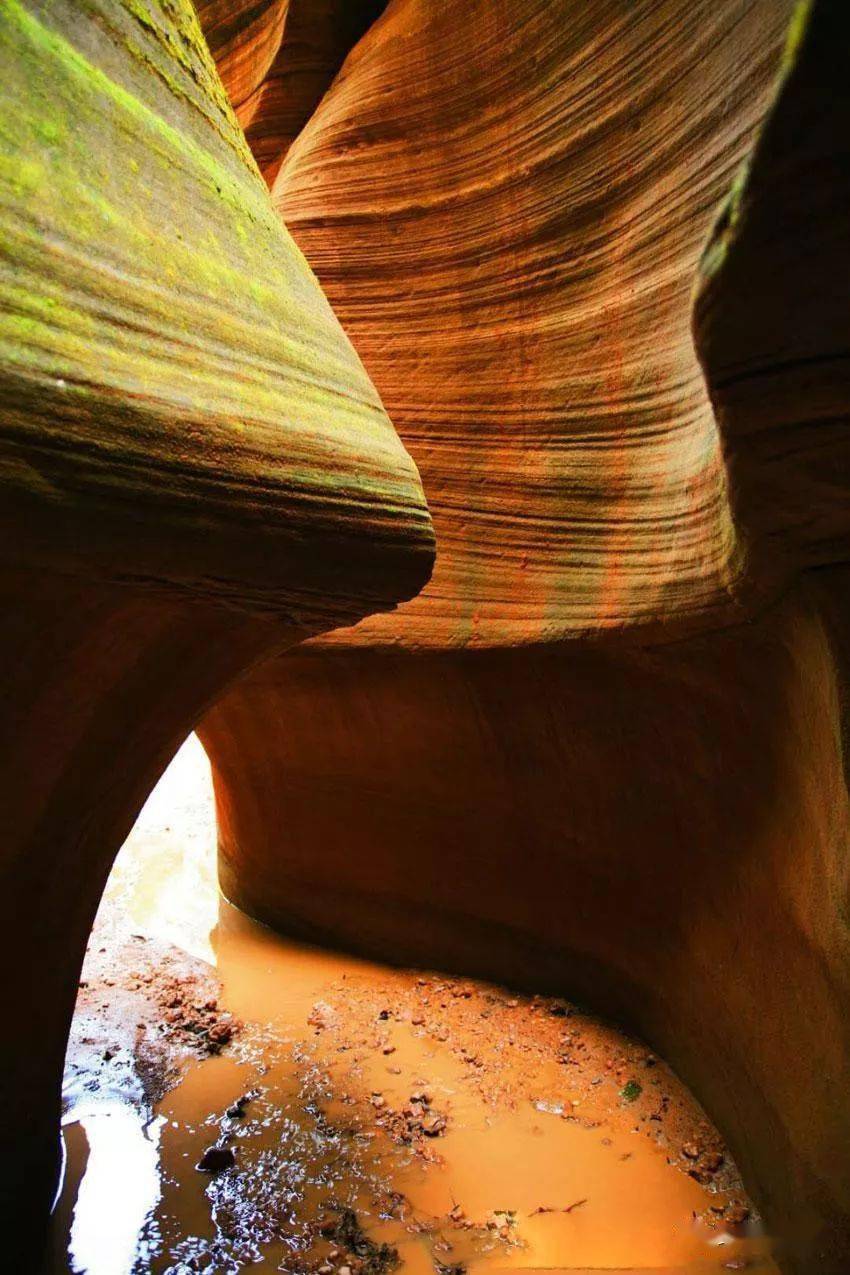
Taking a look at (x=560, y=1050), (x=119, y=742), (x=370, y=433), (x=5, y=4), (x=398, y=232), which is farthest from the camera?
(x=398, y=232)

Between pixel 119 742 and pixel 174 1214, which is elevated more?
pixel 119 742

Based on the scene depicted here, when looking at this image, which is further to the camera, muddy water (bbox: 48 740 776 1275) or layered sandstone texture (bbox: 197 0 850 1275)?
→ muddy water (bbox: 48 740 776 1275)

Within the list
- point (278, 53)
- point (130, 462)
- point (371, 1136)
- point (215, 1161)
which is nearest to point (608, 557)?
point (130, 462)

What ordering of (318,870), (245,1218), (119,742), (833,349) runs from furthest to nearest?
(318,870)
(245,1218)
(119,742)
(833,349)

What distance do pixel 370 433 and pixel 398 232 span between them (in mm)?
2384

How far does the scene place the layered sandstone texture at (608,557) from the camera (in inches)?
63.0

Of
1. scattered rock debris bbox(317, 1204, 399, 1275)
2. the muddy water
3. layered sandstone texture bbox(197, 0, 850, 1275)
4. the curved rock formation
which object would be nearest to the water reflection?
the muddy water

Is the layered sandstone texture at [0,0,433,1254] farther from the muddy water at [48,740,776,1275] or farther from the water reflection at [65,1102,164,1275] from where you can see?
the muddy water at [48,740,776,1275]

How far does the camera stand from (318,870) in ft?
16.3

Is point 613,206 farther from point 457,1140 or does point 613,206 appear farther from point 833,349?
point 457,1140

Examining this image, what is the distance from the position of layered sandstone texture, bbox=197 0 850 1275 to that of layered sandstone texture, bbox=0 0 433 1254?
2.81ft

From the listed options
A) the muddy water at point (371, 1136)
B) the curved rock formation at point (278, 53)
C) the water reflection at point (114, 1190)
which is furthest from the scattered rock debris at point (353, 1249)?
the curved rock formation at point (278, 53)

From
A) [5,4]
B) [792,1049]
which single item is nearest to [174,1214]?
[792,1049]

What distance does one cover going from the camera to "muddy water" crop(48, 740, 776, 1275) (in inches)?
99.1
